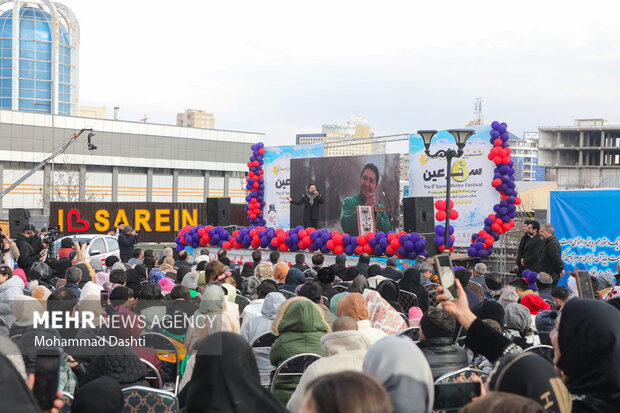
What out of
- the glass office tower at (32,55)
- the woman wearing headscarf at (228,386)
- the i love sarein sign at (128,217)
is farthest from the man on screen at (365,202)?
the glass office tower at (32,55)

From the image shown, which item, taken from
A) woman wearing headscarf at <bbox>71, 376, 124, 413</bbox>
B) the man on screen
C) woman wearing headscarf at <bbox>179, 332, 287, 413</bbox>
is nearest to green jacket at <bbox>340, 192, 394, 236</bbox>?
the man on screen

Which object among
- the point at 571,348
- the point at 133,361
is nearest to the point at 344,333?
the point at 133,361

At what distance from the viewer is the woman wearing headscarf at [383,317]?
691cm

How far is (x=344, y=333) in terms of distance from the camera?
4.34 m

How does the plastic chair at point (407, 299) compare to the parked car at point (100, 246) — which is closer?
the plastic chair at point (407, 299)

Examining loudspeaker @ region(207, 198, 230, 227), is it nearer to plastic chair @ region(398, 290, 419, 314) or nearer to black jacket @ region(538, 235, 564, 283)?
black jacket @ region(538, 235, 564, 283)

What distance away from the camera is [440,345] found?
4.98 meters

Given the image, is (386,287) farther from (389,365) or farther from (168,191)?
(168,191)

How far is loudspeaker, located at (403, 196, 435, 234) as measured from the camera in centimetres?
1891

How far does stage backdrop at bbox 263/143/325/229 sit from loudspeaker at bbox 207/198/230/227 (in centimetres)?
151

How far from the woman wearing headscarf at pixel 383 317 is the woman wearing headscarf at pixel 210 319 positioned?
60.9 inches

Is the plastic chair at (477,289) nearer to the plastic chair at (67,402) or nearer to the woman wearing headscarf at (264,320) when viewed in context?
the woman wearing headscarf at (264,320)

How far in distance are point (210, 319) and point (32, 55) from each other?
268ft

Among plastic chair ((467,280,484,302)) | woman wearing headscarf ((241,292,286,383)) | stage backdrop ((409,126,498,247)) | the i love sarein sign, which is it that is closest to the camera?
woman wearing headscarf ((241,292,286,383))
